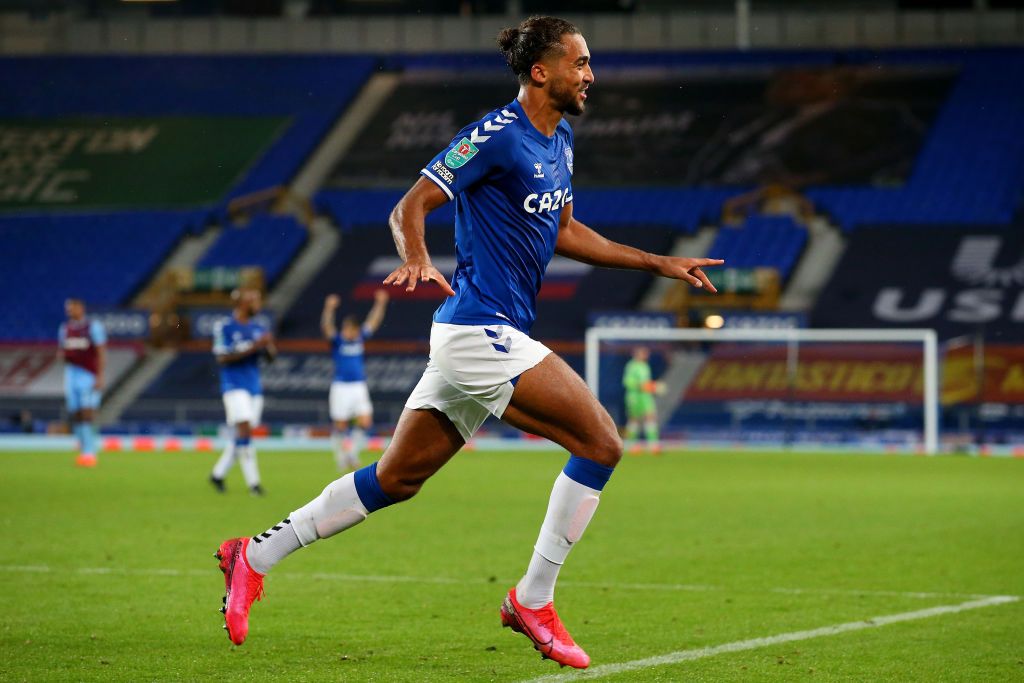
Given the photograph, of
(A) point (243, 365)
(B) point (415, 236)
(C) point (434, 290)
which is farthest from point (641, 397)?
(B) point (415, 236)

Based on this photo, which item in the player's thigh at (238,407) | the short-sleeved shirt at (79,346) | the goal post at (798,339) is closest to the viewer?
the player's thigh at (238,407)

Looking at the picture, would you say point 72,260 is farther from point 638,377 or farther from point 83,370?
point 638,377

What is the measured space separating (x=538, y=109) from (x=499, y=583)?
13.1ft

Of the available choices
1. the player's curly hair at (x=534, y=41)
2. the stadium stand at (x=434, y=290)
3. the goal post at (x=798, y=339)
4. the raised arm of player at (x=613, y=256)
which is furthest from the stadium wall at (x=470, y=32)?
the player's curly hair at (x=534, y=41)

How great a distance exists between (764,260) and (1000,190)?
6.33 metres

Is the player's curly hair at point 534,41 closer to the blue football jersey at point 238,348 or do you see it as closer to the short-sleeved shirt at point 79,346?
the blue football jersey at point 238,348

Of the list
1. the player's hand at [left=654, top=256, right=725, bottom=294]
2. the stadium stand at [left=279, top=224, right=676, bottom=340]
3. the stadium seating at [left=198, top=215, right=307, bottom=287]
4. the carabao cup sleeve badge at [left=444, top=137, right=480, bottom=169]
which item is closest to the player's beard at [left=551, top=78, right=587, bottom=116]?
the carabao cup sleeve badge at [left=444, top=137, right=480, bottom=169]

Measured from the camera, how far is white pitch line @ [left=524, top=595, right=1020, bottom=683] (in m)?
6.08

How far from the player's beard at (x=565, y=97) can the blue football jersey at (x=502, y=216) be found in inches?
5.3

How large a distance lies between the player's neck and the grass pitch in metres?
2.18

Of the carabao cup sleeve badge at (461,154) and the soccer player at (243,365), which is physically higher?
the carabao cup sleeve badge at (461,154)

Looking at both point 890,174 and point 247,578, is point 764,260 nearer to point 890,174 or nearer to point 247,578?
point 890,174

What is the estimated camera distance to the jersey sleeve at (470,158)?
5668 mm

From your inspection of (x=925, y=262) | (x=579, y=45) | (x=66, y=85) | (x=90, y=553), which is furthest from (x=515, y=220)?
(x=66, y=85)
